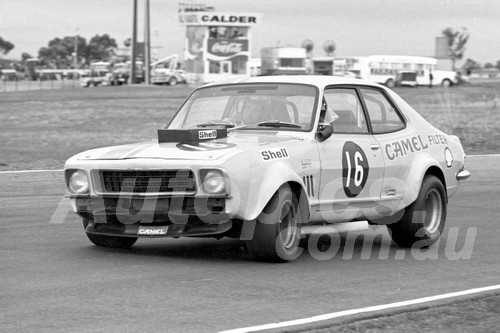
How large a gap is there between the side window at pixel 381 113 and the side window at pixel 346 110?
0.14 meters

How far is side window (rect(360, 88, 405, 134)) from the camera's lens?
9336 mm

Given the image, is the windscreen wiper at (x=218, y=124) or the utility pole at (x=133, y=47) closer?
the windscreen wiper at (x=218, y=124)

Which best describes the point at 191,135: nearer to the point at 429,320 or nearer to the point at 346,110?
the point at 346,110

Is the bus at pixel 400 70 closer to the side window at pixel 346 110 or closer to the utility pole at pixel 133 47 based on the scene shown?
the utility pole at pixel 133 47

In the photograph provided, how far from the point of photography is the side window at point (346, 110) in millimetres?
8906

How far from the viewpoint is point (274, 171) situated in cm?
776

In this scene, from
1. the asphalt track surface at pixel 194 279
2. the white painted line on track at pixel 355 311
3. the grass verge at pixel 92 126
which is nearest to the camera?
the white painted line on track at pixel 355 311

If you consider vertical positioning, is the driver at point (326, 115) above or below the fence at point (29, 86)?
above

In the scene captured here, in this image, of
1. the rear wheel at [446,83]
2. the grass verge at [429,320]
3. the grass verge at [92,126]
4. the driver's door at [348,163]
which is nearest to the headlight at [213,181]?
the driver's door at [348,163]

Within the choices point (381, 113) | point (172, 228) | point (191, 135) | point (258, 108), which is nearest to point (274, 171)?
point (191, 135)

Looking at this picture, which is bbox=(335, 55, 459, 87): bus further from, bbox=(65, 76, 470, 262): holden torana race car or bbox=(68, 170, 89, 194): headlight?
bbox=(68, 170, 89, 194): headlight

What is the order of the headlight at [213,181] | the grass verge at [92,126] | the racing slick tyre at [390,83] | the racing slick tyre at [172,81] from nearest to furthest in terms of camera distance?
1. the headlight at [213,181]
2. the grass verge at [92,126]
3. the racing slick tyre at [390,83]
4. the racing slick tyre at [172,81]

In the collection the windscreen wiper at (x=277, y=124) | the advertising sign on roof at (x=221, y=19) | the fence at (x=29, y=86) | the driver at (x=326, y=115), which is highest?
the advertising sign on roof at (x=221, y=19)

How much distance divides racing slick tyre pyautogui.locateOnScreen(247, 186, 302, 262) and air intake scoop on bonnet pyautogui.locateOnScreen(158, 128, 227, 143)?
0.76 m
